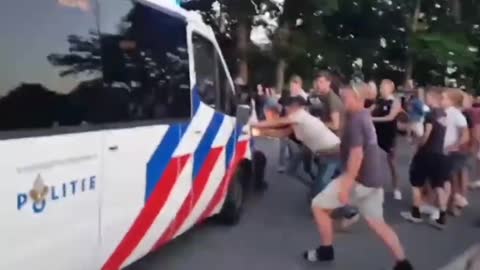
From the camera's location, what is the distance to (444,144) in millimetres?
9430

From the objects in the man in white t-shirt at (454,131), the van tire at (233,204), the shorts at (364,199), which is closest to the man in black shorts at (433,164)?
the man in white t-shirt at (454,131)

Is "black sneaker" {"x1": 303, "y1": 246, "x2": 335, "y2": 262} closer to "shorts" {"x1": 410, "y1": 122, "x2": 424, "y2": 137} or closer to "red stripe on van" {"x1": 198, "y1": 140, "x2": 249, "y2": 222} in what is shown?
"red stripe on van" {"x1": 198, "y1": 140, "x2": 249, "y2": 222}

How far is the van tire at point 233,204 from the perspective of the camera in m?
8.88

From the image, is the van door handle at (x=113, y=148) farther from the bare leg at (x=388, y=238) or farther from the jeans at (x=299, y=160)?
the jeans at (x=299, y=160)

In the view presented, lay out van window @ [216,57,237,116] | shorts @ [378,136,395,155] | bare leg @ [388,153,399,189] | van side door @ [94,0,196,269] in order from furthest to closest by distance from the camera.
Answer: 1. bare leg @ [388,153,399,189]
2. shorts @ [378,136,395,155]
3. van window @ [216,57,237,116]
4. van side door @ [94,0,196,269]

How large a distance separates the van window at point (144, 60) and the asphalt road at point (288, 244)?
144 cm

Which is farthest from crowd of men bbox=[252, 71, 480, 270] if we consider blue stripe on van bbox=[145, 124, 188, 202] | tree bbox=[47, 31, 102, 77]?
tree bbox=[47, 31, 102, 77]

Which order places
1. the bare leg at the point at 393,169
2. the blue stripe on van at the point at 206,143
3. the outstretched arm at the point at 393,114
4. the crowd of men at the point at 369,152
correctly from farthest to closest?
the bare leg at the point at 393,169 → the outstretched arm at the point at 393,114 → the blue stripe on van at the point at 206,143 → the crowd of men at the point at 369,152

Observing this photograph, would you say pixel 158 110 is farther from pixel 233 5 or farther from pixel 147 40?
pixel 233 5

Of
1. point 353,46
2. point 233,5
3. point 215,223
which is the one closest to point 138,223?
point 215,223

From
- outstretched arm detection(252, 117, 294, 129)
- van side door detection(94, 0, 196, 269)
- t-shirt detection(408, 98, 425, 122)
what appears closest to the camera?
van side door detection(94, 0, 196, 269)

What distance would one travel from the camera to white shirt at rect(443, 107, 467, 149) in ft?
32.5

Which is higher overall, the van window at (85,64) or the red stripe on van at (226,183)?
the van window at (85,64)

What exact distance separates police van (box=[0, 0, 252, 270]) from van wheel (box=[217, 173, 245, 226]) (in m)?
1.31
